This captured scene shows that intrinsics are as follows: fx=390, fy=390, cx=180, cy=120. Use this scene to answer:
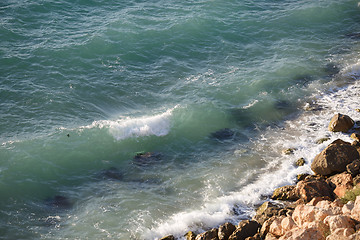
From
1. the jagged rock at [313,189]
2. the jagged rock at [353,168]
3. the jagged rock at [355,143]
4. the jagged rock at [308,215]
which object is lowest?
the jagged rock at [313,189]

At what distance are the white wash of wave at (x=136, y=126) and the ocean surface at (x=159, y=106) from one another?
0.09m

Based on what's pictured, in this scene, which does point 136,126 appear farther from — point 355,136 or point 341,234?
point 341,234

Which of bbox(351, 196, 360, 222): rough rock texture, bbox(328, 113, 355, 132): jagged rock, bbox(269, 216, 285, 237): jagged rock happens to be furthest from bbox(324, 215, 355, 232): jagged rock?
bbox(328, 113, 355, 132): jagged rock

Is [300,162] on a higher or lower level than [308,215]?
lower

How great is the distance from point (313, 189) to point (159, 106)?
39.7 ft

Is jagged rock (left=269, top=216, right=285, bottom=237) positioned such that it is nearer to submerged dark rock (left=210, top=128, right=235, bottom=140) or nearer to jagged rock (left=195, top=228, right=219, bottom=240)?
jagged rock (left=195, top=228, right=219, bottom=240)

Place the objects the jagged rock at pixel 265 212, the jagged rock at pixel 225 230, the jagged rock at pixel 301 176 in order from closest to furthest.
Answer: the jagged rock at pixel 225 230, the jagged rock at pixel 265 212, the jagged rock at pixel 301 176

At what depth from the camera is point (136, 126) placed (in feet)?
80.8

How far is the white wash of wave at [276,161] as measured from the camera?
17.9 m

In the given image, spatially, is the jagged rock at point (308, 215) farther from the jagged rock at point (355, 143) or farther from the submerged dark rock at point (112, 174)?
the submerged dark rock at point (112, 174)

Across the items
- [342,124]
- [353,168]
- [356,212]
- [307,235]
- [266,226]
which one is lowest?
[266,226]

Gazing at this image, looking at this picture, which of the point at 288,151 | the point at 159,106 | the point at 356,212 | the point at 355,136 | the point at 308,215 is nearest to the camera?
the point at 356,212

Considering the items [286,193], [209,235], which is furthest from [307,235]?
[286,193]

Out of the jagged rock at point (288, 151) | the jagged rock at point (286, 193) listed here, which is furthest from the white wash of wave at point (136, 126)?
the jagged rock at point (286, 193)
